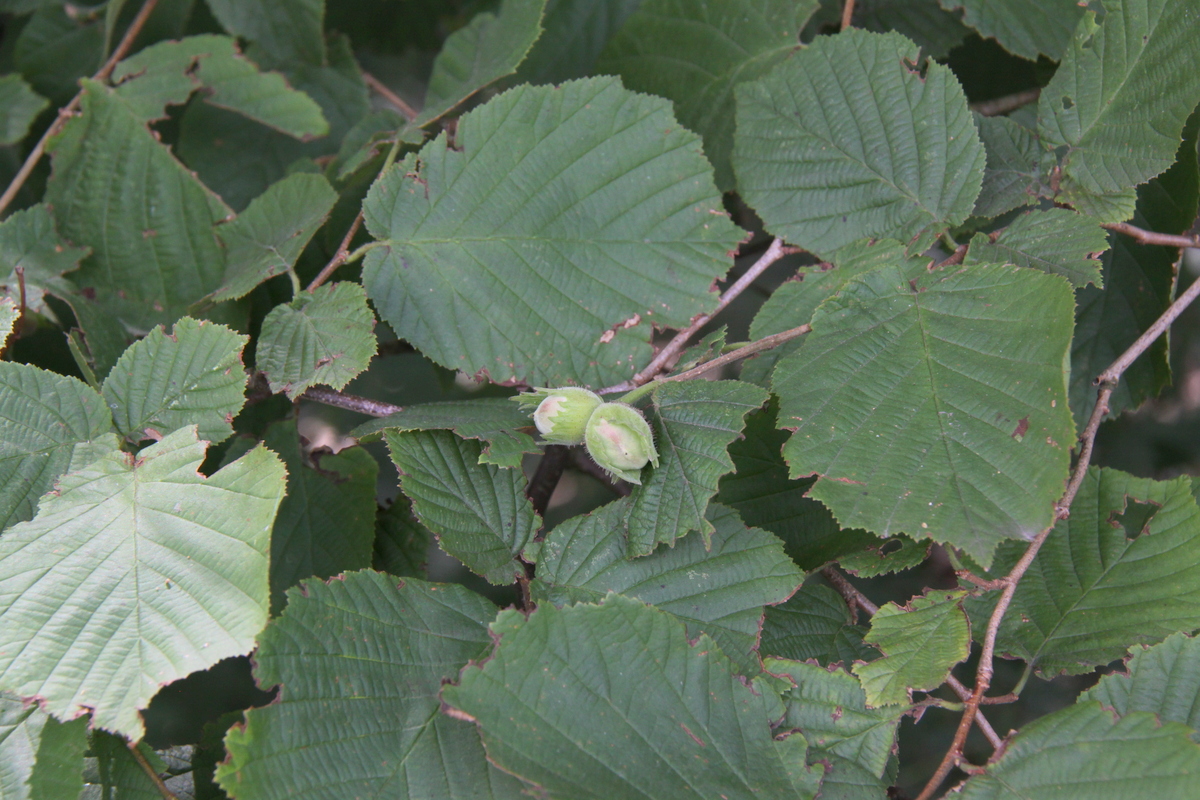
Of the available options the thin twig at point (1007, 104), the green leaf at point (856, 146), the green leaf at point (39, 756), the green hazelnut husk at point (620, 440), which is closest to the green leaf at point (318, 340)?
the green hazelnut husk at point (620, 440)

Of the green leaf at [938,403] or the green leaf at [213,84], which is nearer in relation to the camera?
the green leaf at [938,403]

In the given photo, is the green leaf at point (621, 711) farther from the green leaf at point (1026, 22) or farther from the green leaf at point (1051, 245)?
the green leaf at point (1026, 22)

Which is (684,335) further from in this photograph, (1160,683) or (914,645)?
(1160,683)

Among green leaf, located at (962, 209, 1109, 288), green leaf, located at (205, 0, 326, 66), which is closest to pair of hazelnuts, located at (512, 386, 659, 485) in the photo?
green leaf, located at (962, 209, 1109, 288)

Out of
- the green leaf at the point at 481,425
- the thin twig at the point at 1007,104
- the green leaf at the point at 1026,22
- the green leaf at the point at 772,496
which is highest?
the green leaf at the point at 1026,22

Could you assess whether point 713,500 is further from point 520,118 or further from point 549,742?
point 520,118

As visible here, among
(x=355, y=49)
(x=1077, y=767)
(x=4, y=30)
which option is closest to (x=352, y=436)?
(x=1077, y=767)

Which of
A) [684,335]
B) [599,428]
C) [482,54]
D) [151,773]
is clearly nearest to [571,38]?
[482,54]

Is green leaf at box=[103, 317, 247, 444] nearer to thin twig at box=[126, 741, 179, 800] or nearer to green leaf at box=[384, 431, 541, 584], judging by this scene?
green leaf at box=[384, 431, 541, 584]
